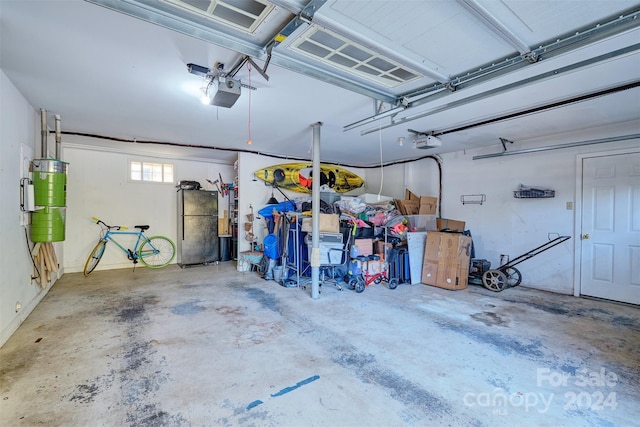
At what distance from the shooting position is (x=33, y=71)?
2.74 metres

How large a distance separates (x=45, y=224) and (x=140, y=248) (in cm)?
307

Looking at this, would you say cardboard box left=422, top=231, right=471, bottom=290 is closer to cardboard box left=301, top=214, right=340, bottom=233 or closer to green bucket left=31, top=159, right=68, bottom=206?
cardboard box left=301, top=214, right=340, bottom=233

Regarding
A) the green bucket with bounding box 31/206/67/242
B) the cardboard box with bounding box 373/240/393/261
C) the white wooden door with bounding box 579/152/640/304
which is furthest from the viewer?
the cardboard box with bounding box 373/240/393/261

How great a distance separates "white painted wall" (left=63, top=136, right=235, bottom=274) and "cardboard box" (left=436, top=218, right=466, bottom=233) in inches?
236

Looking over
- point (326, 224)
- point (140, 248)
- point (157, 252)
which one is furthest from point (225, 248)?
point (326, 224)

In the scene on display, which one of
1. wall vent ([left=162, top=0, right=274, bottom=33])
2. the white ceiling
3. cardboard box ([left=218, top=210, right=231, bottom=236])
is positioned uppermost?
wall vent ([left=162, top=0, right=274, bottom=33])

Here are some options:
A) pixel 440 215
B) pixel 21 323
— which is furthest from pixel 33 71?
pixel 440 215

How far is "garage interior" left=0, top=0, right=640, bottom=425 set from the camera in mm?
1892

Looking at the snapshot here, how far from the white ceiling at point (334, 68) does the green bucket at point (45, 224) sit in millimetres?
1362

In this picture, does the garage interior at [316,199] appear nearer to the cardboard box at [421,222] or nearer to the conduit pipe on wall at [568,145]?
the conduit pipe on wall at [568,145]

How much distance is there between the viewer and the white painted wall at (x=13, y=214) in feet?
8.88

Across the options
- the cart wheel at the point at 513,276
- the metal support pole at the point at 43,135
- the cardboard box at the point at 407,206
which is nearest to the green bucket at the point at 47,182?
the metal support pole at the point at 43,135

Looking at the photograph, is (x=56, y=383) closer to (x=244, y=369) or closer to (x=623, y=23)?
(x=244, y=369)

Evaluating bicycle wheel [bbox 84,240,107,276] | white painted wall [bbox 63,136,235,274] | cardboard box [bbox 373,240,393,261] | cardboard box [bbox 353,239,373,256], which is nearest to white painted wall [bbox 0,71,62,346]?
white painted wall [bbox 63,136,235,274]
